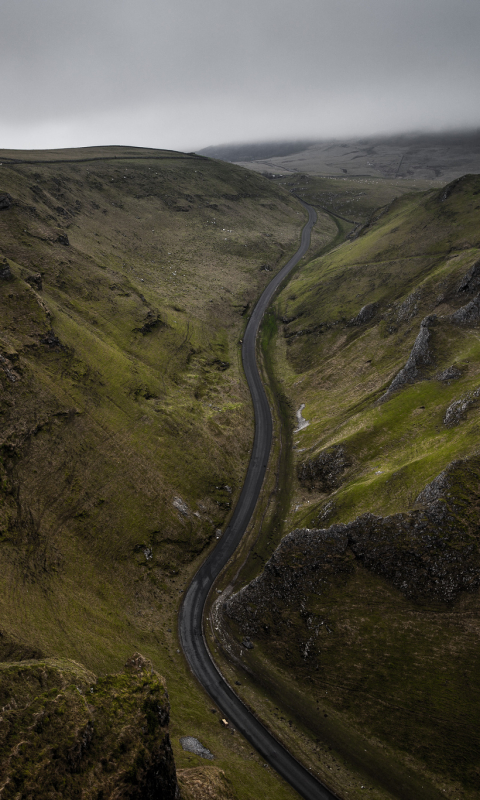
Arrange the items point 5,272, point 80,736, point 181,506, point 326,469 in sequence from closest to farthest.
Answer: point 80,736 → point 181,506 → point 326,469 → point 5,272

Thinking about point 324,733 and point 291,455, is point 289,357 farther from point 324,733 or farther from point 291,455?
point 324,733

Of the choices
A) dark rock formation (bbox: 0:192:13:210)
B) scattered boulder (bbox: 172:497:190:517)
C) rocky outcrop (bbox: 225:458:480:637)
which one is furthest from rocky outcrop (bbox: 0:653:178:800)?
dark rock formation (bbox: 0:192:13:210)

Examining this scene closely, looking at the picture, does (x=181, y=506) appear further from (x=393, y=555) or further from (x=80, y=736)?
(x=80, y=736)

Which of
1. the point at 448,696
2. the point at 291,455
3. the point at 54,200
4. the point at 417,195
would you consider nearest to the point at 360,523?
the point at 448,696

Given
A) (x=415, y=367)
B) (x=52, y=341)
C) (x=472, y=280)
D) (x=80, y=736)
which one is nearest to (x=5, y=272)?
(x=52, y=341)

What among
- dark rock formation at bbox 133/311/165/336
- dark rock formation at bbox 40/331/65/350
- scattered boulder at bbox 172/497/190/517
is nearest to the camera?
scattered boulder at bbox 172/497/190/517

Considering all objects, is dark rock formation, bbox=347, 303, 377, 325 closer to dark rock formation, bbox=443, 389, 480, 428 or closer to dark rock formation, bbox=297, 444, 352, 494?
dark rock formation, bbox=297, 444, 352, 494
